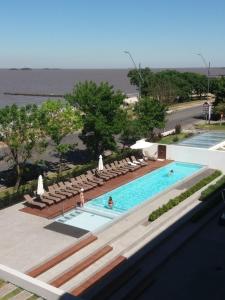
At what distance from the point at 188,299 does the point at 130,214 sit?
28.2 ft

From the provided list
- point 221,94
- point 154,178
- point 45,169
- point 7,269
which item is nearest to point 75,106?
point 45,169

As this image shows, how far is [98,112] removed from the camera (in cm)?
3441

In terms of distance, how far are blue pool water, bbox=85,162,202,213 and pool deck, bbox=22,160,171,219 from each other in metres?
0.44

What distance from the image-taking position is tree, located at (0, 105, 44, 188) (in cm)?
2836

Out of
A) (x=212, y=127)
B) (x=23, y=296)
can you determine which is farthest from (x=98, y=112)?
(x=212, y=127)

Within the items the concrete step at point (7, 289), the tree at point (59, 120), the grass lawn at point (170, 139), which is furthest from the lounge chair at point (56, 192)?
the grass lawn at point (170, 139)

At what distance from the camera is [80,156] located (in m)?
40.8

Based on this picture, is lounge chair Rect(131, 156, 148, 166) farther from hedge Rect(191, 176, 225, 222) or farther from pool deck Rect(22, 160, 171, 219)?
hedge Rect(191, 176, 225, 222)

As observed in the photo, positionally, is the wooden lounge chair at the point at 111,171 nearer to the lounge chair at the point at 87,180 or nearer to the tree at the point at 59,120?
the lounge chair at the point at 87,180

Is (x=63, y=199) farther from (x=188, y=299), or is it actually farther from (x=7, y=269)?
(x=188, y=299)

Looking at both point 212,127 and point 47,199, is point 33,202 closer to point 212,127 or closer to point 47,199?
point 47,199

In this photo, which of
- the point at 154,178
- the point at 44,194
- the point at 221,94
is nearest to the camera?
the point at 44,194

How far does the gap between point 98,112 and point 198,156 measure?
9229mm

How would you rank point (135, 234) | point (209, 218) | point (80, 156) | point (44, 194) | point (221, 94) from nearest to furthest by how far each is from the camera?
point (135, 234) < point (209, 218) < point (44, 194) < point (80, 156) < point (221, 94)
